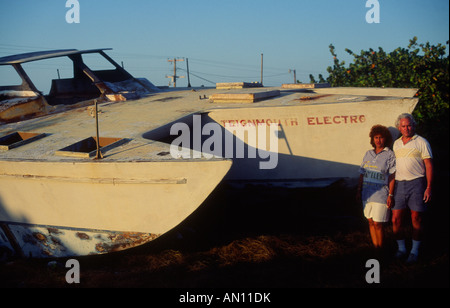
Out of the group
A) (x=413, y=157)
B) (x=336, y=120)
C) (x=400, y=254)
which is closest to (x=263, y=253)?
(x=400, y=254)

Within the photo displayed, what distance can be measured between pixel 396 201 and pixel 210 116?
2763mm

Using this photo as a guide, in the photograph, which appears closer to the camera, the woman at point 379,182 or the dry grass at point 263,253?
the dry grass at point 263,253

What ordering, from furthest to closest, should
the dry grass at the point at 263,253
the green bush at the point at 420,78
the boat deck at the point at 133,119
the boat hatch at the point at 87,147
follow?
the green bush at the point at 420,78, the boat deck at the point at 133,119, the boat hatch at the point at 87,147, the dry grass at the point at 263,253

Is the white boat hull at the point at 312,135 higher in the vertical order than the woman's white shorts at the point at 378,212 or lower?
higher

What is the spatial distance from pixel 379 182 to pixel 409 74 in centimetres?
612

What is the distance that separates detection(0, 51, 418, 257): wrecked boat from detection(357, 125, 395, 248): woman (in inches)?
42.0

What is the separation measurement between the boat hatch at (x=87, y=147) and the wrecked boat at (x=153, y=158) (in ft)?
0.04

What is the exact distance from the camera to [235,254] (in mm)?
4527

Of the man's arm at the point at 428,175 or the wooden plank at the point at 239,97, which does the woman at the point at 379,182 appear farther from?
the wooden plank at the point at 239,97

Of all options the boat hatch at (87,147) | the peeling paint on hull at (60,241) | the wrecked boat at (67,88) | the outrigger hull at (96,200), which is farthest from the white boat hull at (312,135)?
the wrecked boat at (67,88)

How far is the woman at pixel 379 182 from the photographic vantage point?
4.07 m

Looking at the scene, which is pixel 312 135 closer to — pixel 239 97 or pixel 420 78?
pixel 239 97

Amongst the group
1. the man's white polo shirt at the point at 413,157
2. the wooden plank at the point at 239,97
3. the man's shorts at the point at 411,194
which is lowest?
the man's shorts at the point at 411,194

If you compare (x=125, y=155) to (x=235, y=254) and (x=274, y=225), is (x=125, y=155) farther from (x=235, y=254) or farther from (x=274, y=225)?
(x=274, y=225)
